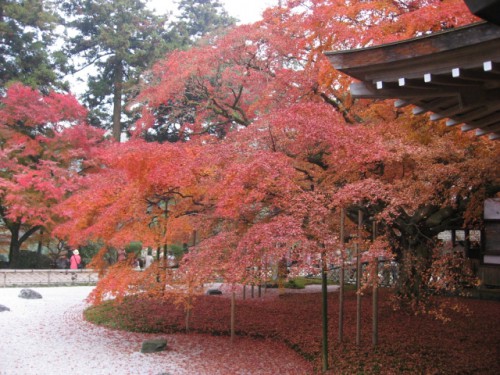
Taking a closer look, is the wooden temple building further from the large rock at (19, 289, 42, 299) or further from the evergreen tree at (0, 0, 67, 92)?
the evergreen tree at (0, 0, 67, 92)

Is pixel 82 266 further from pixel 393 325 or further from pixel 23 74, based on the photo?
pixel 393 325

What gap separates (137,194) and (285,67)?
531 cm

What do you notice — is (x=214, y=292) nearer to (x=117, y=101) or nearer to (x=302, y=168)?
(x=302, y=168)

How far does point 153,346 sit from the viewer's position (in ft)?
29.3

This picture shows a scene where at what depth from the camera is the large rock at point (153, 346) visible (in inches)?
350

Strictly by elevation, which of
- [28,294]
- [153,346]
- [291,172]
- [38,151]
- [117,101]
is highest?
[117,101]

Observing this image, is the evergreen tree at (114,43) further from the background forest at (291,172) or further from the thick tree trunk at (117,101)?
the background forest at (291,172)

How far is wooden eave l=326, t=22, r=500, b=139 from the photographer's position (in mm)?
3674

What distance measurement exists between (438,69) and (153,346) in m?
7.16

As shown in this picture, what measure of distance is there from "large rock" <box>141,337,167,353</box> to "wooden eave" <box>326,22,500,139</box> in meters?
6.41

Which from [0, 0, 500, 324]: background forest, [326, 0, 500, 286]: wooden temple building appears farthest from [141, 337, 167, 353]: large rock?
[326, 0, 500, 286]: wooden temple building

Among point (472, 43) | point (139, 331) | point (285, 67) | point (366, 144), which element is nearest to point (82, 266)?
point (139, 331)

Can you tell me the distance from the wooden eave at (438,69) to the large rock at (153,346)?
6.41m

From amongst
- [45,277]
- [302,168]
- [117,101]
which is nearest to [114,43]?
[117,101]
